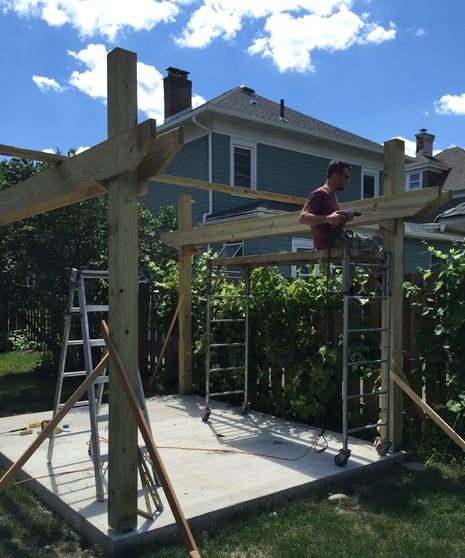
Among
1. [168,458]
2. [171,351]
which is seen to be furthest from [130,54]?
[171,351]

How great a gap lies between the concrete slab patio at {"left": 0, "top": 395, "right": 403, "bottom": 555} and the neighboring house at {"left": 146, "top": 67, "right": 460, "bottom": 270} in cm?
767

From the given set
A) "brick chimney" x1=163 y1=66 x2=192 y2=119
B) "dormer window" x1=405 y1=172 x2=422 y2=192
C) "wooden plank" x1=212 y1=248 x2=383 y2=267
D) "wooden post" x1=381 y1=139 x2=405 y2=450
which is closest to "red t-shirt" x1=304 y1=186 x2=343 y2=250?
"wooden plank" x1=212 y1=248 x2=383 y2=267

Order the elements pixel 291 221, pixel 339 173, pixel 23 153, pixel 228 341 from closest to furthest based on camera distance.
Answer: pixel 23 153
pixel 339 173
pixel 291 221
pixel 228 341

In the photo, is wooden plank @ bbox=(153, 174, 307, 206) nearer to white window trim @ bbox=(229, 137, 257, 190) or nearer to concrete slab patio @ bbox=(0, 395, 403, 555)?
concrete slab patio @ bbox=(0, 395, 403, 555)

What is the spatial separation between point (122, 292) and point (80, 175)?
3.03 ft

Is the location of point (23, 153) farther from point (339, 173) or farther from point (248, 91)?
point (248, 91)

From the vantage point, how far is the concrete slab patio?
12.0 feet

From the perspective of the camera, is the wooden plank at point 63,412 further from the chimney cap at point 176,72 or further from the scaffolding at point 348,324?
the chimney cap at point 176,72

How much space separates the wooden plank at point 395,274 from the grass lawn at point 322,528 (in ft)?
2.39

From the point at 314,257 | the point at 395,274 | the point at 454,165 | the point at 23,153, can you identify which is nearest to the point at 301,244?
the point at 395,274

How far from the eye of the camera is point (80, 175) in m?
3.66

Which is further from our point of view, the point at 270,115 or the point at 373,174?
the point at 373,174

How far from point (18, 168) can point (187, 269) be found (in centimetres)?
358

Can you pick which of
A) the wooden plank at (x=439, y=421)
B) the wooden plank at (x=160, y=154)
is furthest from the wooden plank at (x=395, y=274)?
the wooden plank at (x=160, y=154)
